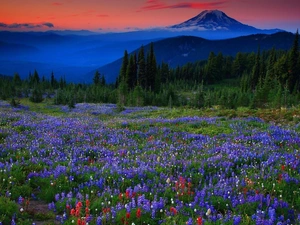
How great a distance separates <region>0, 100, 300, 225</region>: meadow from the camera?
5203 millimetres

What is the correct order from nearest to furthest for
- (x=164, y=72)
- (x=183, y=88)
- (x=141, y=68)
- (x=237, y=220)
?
(x=237, y=220), (x=141, y=68), (x=183, y=88), (x=164, y=72)

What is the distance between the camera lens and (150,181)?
278 inches

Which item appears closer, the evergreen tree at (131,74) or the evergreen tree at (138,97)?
the evergreen tree at (138,97)

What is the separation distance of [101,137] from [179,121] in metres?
7.00

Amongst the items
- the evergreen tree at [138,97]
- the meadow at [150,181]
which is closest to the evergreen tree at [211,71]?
the evergreen tree at [138,97]

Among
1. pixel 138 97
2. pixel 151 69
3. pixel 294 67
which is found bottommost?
pixel 138 97

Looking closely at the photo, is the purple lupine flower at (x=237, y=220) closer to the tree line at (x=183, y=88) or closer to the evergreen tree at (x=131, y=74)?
the tree line at (x=183, y=88)

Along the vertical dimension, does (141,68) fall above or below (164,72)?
above

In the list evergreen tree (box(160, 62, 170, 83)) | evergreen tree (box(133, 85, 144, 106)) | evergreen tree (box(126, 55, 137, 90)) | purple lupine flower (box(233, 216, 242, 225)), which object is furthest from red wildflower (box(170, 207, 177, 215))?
evergreen tree (box(160, 62, 170, 83))

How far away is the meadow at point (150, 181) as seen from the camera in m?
5.20

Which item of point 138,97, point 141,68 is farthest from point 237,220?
point 141,68

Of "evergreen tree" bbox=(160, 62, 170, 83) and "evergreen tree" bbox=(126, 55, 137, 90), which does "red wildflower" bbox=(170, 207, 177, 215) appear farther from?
"evergreen tree" bbox=(160, 62, 170, 83)

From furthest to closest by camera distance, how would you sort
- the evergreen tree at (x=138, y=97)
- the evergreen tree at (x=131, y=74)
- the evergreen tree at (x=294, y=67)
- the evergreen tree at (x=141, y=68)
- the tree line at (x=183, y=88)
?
1. the evergreen tree at (x=141, y=68)
2. the evergreen tree at (x=131, y=74)
3. the evergreen tree at (x=294, y=67)
4. the evergreen tree at (x=138, y=97)
5. the tree line at (x=183, y=88)

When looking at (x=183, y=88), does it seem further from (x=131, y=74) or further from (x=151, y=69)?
(x=131, y=74)
